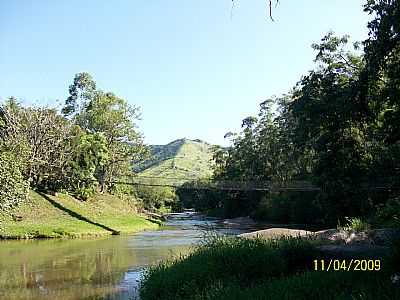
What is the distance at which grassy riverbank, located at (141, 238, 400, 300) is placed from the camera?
26.2 feet

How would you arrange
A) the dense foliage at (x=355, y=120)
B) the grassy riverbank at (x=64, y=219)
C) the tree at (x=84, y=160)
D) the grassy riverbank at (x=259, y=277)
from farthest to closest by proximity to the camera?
the tree at (x=84, y=160) → the grassy riverbank at (x=64, y=219) → the dense foliage at (x=355, y=120) → the grassy riverbank at (x=259, y=277)

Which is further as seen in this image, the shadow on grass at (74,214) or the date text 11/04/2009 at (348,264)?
the shadow on grass at (74,214)

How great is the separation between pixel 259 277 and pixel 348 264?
1978 mm

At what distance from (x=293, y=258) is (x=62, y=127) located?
39370mm

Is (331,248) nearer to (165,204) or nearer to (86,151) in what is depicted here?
(86,151)

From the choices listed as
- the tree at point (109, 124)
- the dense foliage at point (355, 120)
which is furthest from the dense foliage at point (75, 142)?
the dense foliage at point (355, 120)

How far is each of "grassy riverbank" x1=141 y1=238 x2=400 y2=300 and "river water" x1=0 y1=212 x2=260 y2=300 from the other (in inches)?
130

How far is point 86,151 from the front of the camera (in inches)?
2015

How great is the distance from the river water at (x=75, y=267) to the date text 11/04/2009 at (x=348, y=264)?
6.55 metres

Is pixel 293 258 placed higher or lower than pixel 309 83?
lower

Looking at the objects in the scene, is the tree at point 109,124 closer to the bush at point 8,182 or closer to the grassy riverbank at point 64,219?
the grassy riverbank at point 64,219

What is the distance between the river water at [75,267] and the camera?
53.7 ft

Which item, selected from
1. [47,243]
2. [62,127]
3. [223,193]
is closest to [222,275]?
[47,243]

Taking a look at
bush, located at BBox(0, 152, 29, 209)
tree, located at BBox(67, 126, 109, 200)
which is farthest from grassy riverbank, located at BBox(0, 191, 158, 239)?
bush, located at BBox(0, 152, 29, 209)
